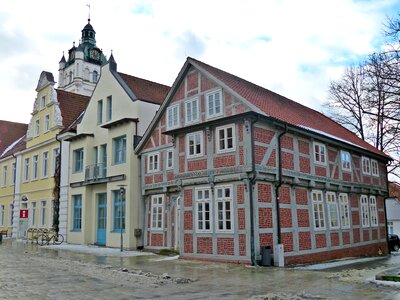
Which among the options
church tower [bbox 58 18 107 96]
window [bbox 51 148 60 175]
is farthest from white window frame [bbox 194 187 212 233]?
church tower [bbox 58 18 107 96]

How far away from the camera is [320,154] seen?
774 inches

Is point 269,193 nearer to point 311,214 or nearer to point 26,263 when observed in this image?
point 311,214

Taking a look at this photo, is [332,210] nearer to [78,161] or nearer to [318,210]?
[318,210]

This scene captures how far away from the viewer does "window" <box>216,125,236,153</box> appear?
16.2 meters

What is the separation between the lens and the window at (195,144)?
17.3 meters

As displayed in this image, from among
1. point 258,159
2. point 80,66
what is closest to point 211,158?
point 258,159

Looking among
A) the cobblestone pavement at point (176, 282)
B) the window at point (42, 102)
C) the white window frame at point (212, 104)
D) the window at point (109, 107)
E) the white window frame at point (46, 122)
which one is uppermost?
the window at point (42, 102)

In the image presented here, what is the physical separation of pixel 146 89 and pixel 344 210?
1241 cm

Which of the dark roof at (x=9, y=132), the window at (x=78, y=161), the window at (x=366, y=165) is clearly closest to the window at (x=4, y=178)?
the dark roof at (x=9, y=132)

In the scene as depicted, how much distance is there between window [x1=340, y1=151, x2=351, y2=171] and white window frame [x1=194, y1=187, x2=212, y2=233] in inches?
327

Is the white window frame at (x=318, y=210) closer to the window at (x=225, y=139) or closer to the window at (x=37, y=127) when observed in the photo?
the window at (x=225, y=139)

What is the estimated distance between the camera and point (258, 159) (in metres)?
15.8

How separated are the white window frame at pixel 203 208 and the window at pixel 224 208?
1.26ft

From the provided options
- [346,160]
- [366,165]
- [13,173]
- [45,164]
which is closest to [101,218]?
[45,164]
